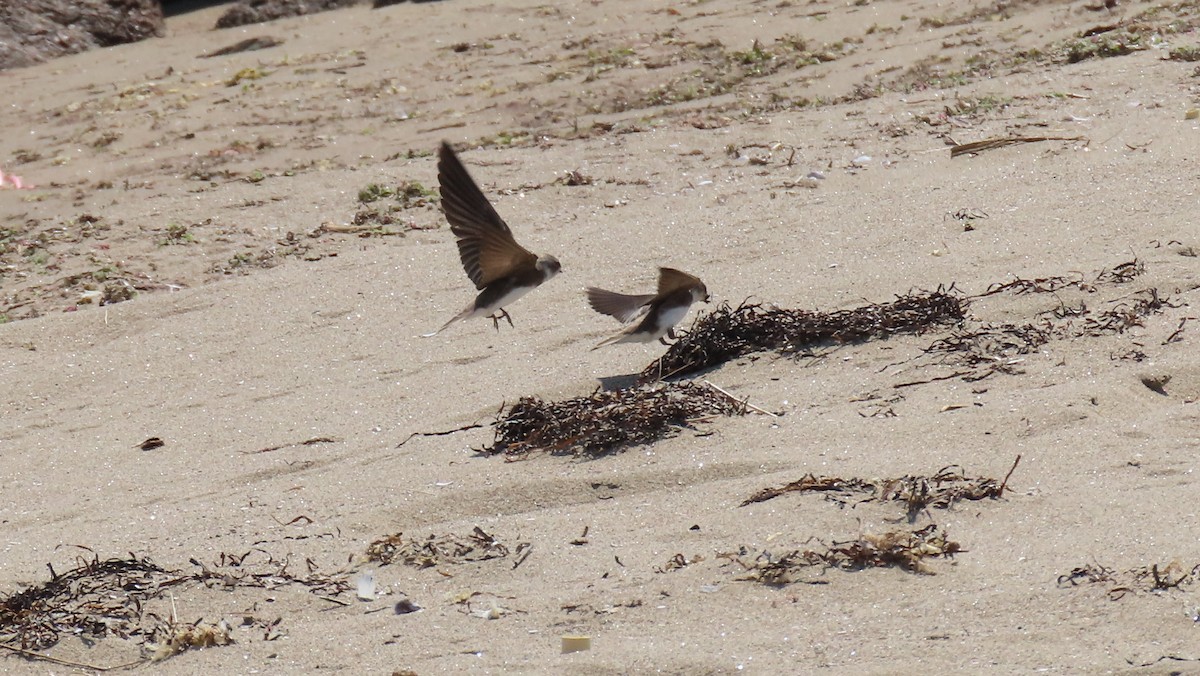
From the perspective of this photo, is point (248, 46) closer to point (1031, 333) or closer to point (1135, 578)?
point (1031, 333)

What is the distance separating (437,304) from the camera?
6832mm

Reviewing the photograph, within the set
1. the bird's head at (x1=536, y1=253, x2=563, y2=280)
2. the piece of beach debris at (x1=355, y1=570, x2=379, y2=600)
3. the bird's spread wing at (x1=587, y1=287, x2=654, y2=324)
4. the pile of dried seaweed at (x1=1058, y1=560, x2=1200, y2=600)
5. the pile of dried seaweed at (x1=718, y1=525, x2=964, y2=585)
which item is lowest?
the piece of beach debris at (x1=355, y1=570, x2=379, y2=600)

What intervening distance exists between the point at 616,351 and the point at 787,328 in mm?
755

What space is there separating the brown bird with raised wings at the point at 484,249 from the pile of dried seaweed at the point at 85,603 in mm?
2019

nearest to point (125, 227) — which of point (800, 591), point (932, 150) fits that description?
point (932, 150)

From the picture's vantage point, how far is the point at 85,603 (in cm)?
397

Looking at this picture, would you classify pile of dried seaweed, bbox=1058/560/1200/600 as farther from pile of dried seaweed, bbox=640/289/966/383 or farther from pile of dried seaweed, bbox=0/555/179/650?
pile of dried seaweed, bbox=0/555/179/650

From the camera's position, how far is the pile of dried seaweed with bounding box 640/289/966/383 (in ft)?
17.5

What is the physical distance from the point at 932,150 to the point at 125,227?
450 centimetres

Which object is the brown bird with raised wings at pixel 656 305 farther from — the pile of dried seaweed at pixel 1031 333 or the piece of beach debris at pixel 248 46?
the piece of beach debris at pixel 248 46

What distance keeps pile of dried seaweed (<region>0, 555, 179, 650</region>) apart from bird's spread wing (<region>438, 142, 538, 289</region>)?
2.01m

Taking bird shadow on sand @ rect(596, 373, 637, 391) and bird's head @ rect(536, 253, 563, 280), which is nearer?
bird shadow on sand @ rect(596, 373, 637, 391)

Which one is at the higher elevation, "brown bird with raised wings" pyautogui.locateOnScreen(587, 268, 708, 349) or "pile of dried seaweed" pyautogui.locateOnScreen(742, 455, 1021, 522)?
"brown bird with raised wings" pyautogui.locateOnScreen(587, 268, 708, 349)

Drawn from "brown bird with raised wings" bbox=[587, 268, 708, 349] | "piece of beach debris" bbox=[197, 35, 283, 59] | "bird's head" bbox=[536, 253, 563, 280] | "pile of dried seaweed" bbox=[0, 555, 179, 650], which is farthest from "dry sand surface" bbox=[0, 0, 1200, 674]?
"piece of beach debris" bbox=[197, 35, 283, 59]
